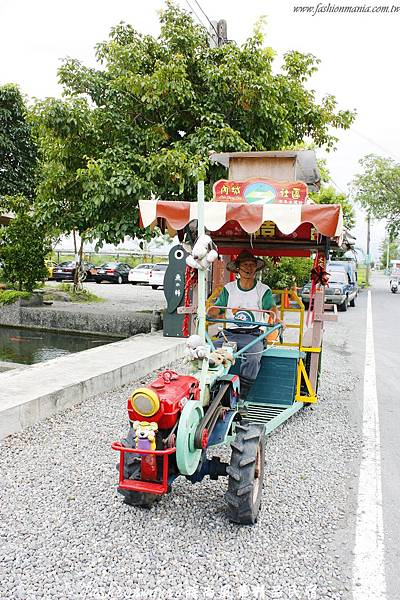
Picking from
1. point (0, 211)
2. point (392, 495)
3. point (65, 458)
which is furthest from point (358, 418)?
point (0, 211)

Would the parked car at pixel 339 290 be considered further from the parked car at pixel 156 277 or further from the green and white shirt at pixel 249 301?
the green and white shirt at pixel 249 301

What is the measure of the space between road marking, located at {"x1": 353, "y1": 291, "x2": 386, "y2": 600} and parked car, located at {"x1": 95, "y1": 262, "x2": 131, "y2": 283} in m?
26.5

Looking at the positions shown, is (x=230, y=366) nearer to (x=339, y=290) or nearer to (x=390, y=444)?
(x=390, y=444)

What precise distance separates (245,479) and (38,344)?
9715 millimetres

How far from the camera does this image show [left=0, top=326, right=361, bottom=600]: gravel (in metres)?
3.12

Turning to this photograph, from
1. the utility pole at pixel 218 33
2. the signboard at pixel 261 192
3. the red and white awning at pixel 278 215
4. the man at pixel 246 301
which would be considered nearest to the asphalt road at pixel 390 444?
the man at pixel 246 301

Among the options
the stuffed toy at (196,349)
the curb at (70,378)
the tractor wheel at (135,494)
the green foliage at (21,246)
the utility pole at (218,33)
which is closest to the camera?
the tractor wheel at (135,494)

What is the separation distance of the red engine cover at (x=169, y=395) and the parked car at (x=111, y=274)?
93.6 feet

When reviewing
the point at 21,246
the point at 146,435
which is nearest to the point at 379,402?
the point at 146,435

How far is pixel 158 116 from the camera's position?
1195 cm

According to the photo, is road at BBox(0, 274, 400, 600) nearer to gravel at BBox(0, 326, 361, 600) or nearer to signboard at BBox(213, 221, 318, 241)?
gravel at BBox(0, 326, 361, 600)

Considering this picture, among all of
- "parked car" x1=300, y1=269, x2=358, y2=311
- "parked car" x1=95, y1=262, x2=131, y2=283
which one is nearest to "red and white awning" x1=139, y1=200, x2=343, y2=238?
"parked car" x1=300, y1=269, x2=358, y2=311

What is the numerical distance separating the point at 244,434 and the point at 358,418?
307cm

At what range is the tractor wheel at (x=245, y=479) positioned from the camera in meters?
3.69
